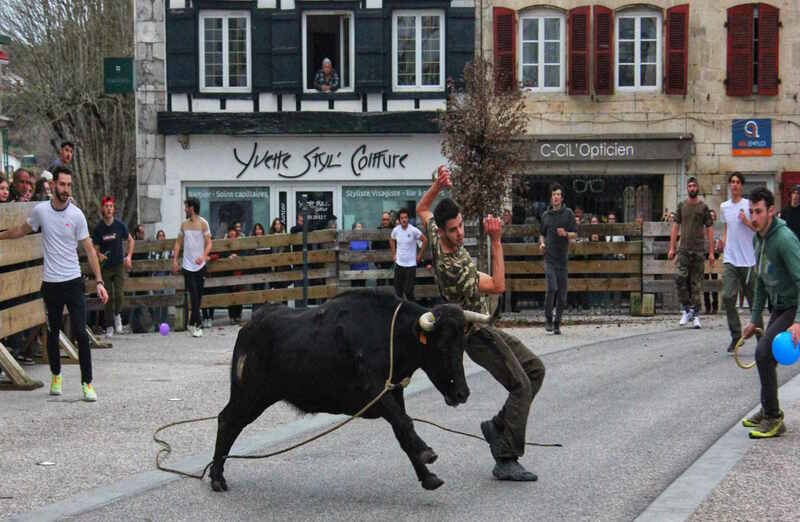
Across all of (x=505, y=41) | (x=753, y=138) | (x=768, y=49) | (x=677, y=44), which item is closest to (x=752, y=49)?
(x=768, y=49)

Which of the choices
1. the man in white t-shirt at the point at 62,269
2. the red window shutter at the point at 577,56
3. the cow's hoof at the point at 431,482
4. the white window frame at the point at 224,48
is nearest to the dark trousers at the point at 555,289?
the man in white t-shirt at the point at 62,269

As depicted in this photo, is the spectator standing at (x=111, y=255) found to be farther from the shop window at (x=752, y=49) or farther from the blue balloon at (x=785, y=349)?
the shop window at (x=752, y=49)

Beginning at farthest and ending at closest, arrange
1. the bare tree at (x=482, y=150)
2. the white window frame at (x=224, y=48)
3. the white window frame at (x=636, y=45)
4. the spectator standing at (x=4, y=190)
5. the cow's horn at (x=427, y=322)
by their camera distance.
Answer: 1. the white window frame at (x=224, y=48)
2. the white window frame at (x=636, y=45)
3. the bare tree at (x=482, y=150)
4. the spectator standing at (x=4, y=190)
5. the cow's horn at (x=427, y=322)

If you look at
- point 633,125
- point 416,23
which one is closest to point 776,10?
point 633,125

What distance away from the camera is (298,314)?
8234mm

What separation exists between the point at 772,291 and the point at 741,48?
21629mm

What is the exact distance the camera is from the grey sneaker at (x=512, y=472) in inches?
327

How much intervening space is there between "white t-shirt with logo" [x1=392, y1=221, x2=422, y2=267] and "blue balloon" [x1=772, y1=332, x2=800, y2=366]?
42.8ft

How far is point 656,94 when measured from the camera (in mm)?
30422

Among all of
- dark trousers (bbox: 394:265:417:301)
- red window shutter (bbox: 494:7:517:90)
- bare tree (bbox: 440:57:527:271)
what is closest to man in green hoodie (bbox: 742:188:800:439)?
dark trousers (bbox: 394:265:417:301)

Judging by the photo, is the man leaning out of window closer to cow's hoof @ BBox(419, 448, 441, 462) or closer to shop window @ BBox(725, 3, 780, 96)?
shop window @ BBox(725, 3, 780, 96)

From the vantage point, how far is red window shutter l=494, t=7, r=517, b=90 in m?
30.4

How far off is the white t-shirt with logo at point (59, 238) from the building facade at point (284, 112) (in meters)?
18.2

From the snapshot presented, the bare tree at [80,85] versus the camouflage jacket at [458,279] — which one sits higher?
the bare tree at [80,85]
